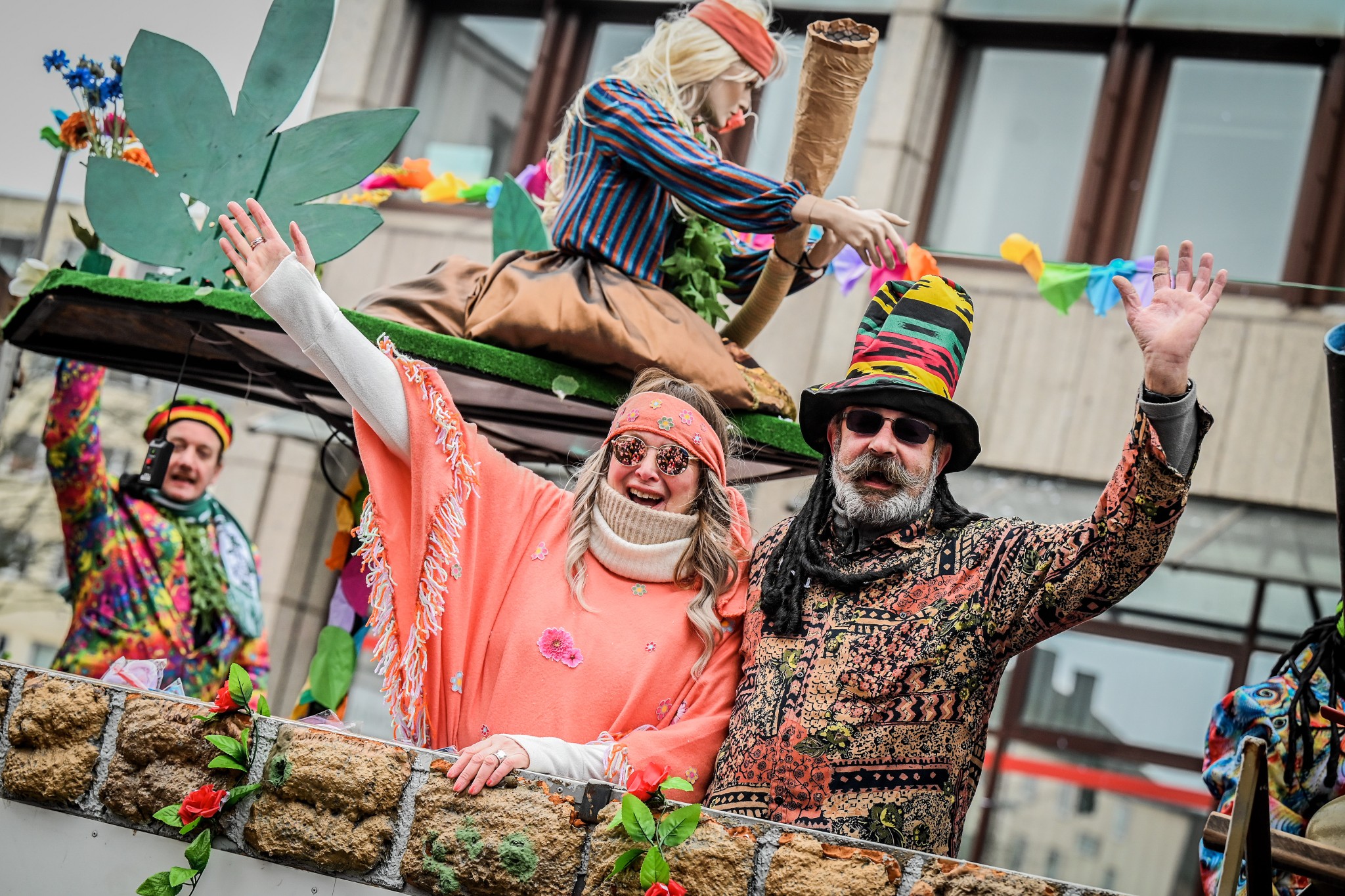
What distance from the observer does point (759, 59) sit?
157 inches

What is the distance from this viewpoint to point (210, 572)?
522 centimetres

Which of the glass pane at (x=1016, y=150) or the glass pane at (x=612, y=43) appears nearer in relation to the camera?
the glass pane at (x=1016, y=150)

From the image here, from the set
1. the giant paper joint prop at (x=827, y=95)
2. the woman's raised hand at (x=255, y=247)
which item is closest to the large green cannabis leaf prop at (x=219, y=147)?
the woman's raised hand at (x=255, y=247)

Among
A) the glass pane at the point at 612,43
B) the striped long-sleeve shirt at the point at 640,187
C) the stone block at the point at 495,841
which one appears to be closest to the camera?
the stone block at the point at 495,841

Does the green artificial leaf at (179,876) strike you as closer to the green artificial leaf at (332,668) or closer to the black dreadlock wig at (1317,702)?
the green artificial leaf at (332,668)

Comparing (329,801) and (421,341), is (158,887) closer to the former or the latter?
(329,801)

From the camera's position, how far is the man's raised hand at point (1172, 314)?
2.49 metres

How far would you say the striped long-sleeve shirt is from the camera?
3.56 m

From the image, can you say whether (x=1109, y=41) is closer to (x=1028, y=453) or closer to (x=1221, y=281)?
(x=1028, y=453)

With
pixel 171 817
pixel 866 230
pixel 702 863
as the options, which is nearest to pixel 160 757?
pixel 171 817

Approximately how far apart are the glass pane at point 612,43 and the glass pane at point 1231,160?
364 cm

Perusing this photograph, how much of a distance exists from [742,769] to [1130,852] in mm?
5887

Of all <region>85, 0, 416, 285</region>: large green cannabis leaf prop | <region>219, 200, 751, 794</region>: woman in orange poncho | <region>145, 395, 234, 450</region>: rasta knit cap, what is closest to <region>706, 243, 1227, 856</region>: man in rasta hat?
<region>219, 200, 751, 794</region>: woman in orange poncho

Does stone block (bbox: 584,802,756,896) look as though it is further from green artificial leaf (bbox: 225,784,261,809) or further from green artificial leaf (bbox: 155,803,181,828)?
green artificial leaf (bbox: 155,803,181,828)
